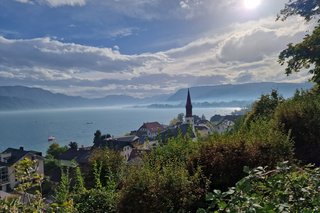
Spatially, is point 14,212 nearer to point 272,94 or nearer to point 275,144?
point 275,144

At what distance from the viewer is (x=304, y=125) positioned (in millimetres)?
5801

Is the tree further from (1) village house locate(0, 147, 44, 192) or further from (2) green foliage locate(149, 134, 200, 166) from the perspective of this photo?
(1) village house locate(0, 147, 44, 192)

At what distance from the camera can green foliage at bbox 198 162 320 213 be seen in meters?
1.29

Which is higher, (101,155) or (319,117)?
(319,117)

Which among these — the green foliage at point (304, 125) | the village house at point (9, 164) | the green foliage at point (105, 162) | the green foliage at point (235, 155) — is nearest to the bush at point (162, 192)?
the green foliage at point (235, 155)

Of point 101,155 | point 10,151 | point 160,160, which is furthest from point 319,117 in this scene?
point 10,151

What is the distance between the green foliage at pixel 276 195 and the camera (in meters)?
1.29

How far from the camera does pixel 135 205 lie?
11.4ft

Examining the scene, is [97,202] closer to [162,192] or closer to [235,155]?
[162,192]

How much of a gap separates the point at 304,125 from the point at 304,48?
6.88 m

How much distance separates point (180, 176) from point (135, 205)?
0.59 m

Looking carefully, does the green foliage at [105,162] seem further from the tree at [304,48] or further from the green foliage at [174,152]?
the tree at [304,48]

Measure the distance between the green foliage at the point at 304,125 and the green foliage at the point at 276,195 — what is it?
3929 mm

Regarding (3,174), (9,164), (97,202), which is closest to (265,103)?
(97,202)
